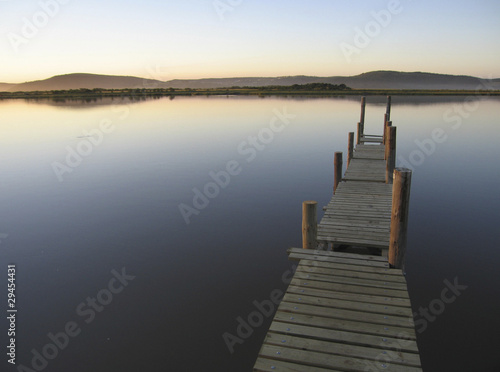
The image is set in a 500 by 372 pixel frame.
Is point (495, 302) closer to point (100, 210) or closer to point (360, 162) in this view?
point (360, 162)

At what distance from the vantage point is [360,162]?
16.5 metres

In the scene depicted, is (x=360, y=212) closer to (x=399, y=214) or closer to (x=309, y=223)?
(x=309, y=223)

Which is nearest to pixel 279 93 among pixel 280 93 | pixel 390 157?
pixel 280 93

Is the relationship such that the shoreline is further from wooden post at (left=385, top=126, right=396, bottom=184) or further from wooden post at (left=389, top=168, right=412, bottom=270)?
wooden post at (left=389, top=168, right=412, bottom=270)

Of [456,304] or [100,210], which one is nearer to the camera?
[456,304]

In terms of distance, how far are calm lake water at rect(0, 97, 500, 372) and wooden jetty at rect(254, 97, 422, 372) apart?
1919 millimetres

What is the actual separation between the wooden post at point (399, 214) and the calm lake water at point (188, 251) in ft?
6.38

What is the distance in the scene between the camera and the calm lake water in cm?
698

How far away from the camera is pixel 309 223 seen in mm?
7285

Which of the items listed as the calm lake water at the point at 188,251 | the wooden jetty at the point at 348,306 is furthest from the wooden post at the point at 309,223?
the calm lake water at the point at 188,251

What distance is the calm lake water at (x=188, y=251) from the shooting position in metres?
6.98

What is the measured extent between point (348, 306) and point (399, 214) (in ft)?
7.06

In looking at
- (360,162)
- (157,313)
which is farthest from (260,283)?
(360,162)

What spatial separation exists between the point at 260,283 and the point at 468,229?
7683mm
